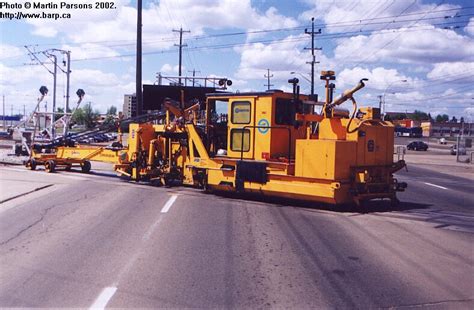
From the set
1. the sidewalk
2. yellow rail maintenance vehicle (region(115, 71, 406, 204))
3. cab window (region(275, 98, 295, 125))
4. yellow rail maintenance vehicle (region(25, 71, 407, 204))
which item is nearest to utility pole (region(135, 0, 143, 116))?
yellow rail maintenance vehicle (region(25, 71, 407, 204))

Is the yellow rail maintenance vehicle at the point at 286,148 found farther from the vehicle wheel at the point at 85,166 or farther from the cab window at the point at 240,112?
the vehicle wheel at the point at 85,166

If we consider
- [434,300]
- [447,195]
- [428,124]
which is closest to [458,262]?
[434,300]

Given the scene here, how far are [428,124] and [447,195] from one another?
158 metres

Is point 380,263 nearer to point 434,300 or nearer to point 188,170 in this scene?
point 434,300

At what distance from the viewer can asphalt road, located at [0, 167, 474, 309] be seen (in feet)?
19.8

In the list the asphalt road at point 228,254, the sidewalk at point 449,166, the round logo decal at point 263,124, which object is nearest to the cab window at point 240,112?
the round logo decal at point 263,124

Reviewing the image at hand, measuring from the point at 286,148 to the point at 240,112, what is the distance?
5.00ft

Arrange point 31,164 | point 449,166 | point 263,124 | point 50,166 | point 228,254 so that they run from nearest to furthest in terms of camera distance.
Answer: point 228,254
point 263,124
point 50,166
point 31,164
point 449,166

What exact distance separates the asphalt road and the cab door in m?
1.38

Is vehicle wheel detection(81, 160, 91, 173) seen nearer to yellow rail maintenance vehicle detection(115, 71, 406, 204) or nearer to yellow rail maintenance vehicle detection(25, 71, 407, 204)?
yellow rail maintenance vehicle detection(25, 71, 407, 204)

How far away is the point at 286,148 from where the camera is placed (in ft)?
45.6

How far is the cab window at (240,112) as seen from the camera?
13.9m

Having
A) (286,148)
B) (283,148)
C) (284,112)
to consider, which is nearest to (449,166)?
(286,148)

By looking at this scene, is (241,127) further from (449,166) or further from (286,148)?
(449,166)
